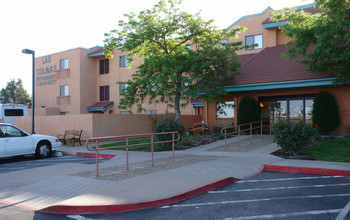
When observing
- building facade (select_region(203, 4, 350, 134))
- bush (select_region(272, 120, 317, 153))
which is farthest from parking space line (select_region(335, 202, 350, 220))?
building facade (select_region(203, 4, 350, 134))

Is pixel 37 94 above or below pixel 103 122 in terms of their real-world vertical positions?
above

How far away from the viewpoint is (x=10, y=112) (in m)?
23.2

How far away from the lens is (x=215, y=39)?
18.6 m

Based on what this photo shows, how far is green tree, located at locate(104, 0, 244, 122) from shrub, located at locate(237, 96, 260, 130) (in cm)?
214

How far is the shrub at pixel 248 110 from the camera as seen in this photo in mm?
18969

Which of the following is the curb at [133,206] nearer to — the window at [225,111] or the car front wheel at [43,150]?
the car front wheel at [43,150]

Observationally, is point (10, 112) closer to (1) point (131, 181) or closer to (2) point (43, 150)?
(2) point (43, 150)

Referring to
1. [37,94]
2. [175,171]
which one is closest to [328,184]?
[175,171]

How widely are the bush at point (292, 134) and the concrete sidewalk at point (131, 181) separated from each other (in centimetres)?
82

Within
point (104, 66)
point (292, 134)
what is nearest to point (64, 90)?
point (104, 66)

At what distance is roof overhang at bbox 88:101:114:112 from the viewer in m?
32.2

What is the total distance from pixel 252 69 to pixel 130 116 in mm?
9154

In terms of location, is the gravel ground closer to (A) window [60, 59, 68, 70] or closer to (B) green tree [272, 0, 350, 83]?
(B) green tree [272, 0, 350, 83]

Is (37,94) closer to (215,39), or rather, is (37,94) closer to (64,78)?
(64,78)
